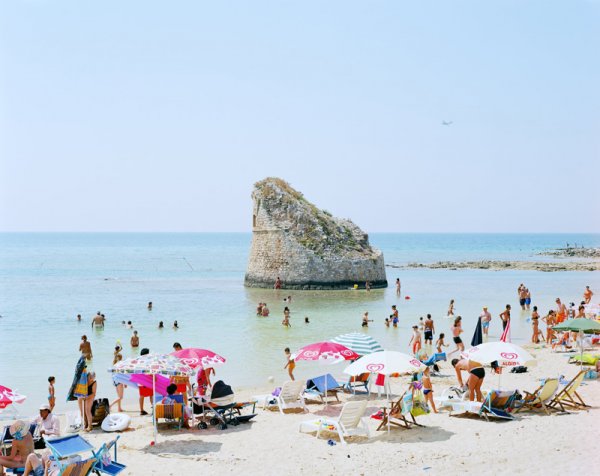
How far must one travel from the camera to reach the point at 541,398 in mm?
12117

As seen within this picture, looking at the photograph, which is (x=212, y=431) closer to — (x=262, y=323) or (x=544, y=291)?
(x=262, y=323)

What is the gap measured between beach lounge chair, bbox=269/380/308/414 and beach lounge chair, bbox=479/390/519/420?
3565 millimetres

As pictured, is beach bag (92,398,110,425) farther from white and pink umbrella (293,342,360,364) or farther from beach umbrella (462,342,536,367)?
beach umbrella (462,342,536,367)

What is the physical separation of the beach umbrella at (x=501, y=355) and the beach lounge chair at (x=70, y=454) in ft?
23.4

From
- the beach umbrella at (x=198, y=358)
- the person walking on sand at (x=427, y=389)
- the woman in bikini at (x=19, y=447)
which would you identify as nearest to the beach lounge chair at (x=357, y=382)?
the person walking on sand at (x=427, y=389)

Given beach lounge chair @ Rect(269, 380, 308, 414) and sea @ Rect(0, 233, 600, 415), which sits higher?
beach lounge chair @ Rect(269, 380, 308, 414)

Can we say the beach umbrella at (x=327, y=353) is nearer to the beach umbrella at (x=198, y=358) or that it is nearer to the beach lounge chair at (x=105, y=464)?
the beach umbrella at (x=198, y=358)

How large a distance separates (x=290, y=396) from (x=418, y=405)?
3007 millimetres

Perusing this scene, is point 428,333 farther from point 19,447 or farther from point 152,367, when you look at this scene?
point 19,447

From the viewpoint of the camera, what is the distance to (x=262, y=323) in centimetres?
2889

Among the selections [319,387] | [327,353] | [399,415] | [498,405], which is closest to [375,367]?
[399,415]

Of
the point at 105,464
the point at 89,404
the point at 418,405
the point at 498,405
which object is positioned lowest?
the point at 105,464

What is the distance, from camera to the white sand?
30.9 ft

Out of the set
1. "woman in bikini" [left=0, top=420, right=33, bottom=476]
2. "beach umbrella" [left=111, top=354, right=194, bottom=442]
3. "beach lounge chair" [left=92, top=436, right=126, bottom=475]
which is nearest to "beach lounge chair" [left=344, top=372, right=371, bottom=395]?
"beach umbrella" [left=111, top=354, right=194, bottom=442]
